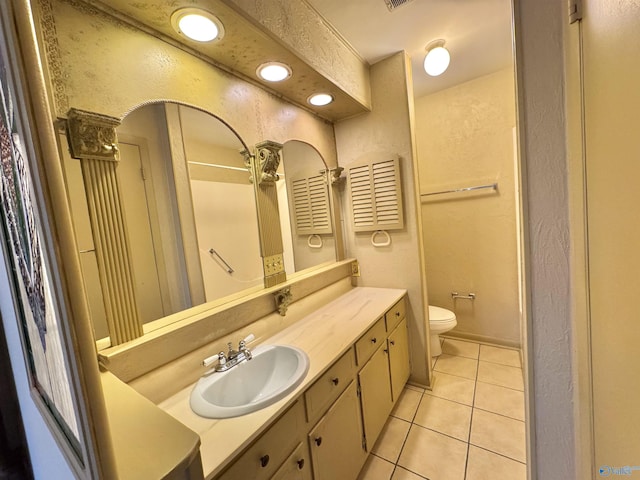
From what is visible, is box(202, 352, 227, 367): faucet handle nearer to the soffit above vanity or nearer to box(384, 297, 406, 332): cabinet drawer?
box(384, 297, 406, 332): cabinet drawer

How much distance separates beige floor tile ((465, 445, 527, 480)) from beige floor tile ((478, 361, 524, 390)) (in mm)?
695

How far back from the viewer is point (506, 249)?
7.68ft

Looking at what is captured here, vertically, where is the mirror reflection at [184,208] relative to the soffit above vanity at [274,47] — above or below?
below

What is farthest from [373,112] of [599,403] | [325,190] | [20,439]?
[20,439]

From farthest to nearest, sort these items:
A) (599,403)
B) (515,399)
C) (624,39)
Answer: (515,399) < (599,403) < (624,39)

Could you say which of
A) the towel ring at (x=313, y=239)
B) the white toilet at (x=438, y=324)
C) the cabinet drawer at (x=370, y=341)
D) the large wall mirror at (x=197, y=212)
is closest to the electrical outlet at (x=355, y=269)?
the large wall mirror at (x=197, y=212)

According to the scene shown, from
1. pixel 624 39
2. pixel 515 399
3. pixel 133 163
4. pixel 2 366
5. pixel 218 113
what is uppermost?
pixel 218 113

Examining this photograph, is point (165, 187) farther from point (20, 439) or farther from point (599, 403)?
point (599, 403)

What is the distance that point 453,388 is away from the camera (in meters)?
2.00

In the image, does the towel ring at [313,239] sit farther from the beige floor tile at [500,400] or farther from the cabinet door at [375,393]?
the beige floor tile at [500,400]

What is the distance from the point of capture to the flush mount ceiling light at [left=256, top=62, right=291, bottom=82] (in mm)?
1353

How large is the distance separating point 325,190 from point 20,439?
7.56 feet

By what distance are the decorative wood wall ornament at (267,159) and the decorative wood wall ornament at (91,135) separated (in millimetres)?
682

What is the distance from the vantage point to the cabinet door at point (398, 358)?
1714 mm
